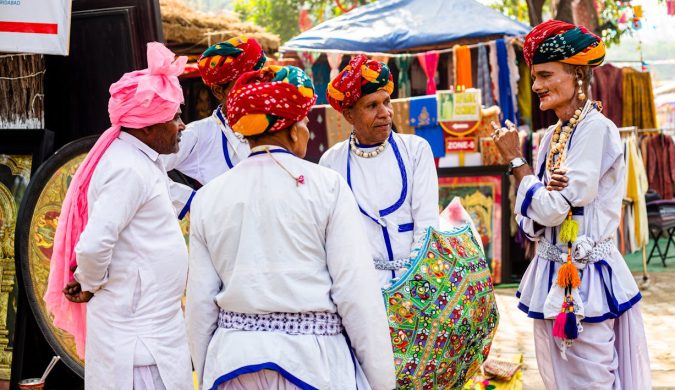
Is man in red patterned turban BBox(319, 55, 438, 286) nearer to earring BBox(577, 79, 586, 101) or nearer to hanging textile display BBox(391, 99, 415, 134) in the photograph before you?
earring BBox(577, 79, 586, 101)

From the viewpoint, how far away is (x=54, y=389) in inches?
220

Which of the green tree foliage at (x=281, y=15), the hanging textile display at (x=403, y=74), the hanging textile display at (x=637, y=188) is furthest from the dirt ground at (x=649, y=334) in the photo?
the green tree foliage at (x=281, y=15)

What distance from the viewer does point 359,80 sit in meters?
4.45

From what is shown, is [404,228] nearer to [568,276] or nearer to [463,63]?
[568,276]

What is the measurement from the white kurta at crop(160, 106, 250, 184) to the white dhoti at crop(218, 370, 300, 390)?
1.89 metres

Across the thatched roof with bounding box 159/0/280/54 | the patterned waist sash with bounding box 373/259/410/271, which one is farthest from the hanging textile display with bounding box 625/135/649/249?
the patterned waist sash with bounding box 373/259/410/271

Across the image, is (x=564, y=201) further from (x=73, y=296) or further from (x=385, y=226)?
(x=73, y=296)

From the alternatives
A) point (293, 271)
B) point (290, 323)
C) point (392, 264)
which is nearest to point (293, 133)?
point (293, 271)

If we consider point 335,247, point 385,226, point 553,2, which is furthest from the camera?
point 553,2

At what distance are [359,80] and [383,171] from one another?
470 mm

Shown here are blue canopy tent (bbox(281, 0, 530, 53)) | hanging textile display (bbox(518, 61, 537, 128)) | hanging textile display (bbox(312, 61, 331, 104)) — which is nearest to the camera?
hanging textile display (bbox(518, 61, 537, 128))

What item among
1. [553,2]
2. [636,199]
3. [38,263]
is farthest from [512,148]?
[553,2]

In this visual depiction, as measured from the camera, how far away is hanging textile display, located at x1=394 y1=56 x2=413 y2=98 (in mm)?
11555

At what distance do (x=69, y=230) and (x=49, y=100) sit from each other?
7.65ft
